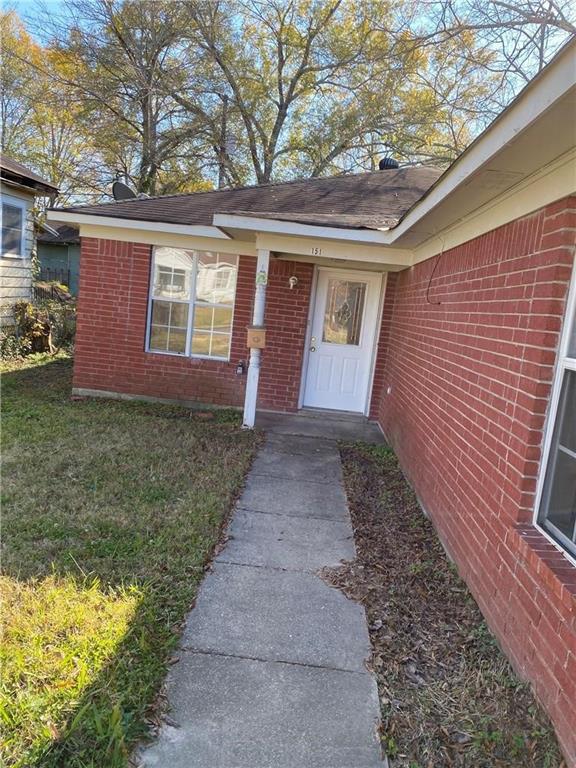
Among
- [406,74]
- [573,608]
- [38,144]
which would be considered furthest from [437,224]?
[38,144]

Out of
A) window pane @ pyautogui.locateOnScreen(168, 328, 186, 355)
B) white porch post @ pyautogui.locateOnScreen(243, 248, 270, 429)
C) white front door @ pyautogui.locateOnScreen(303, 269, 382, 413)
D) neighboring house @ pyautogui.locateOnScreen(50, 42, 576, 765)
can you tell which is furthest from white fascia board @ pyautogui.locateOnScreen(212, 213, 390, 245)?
window pane @ pyautogui.locateOnScreen(168, 328, 186, 355)

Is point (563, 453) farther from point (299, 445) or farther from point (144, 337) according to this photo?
point (144, 337)

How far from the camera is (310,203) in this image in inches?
321

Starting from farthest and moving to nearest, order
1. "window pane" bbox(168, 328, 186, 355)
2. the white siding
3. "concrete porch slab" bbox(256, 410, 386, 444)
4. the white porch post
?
1. the white siding
2. "window pane" bbox(168, 328, 186, 355)
3. "concrete porch slab" bbox(256, 410, 386, 444)
4. the white porch post

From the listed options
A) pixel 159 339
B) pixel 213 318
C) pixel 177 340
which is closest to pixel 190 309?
pixel 213 318

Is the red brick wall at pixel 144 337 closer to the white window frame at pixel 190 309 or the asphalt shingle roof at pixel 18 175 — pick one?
the white window frame at pixel 190 309

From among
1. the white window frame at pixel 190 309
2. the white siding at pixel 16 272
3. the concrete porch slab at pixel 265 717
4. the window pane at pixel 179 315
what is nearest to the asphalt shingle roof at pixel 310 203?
the white window frame at pixel 190 309

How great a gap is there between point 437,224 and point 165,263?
15.3 feet

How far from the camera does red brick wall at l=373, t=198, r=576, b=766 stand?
2293 millimetres

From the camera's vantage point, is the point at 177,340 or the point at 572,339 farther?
the point at 177,340

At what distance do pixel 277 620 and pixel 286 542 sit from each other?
105 centimetres

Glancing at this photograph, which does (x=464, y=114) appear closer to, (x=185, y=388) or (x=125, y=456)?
(x=185, y=388)

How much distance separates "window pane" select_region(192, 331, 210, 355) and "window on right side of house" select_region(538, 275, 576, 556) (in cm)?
635

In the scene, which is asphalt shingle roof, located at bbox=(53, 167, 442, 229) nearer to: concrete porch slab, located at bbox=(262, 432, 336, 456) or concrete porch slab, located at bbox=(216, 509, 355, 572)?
concrete porch slab, located at bbox=(262, 432, 336, 456)
